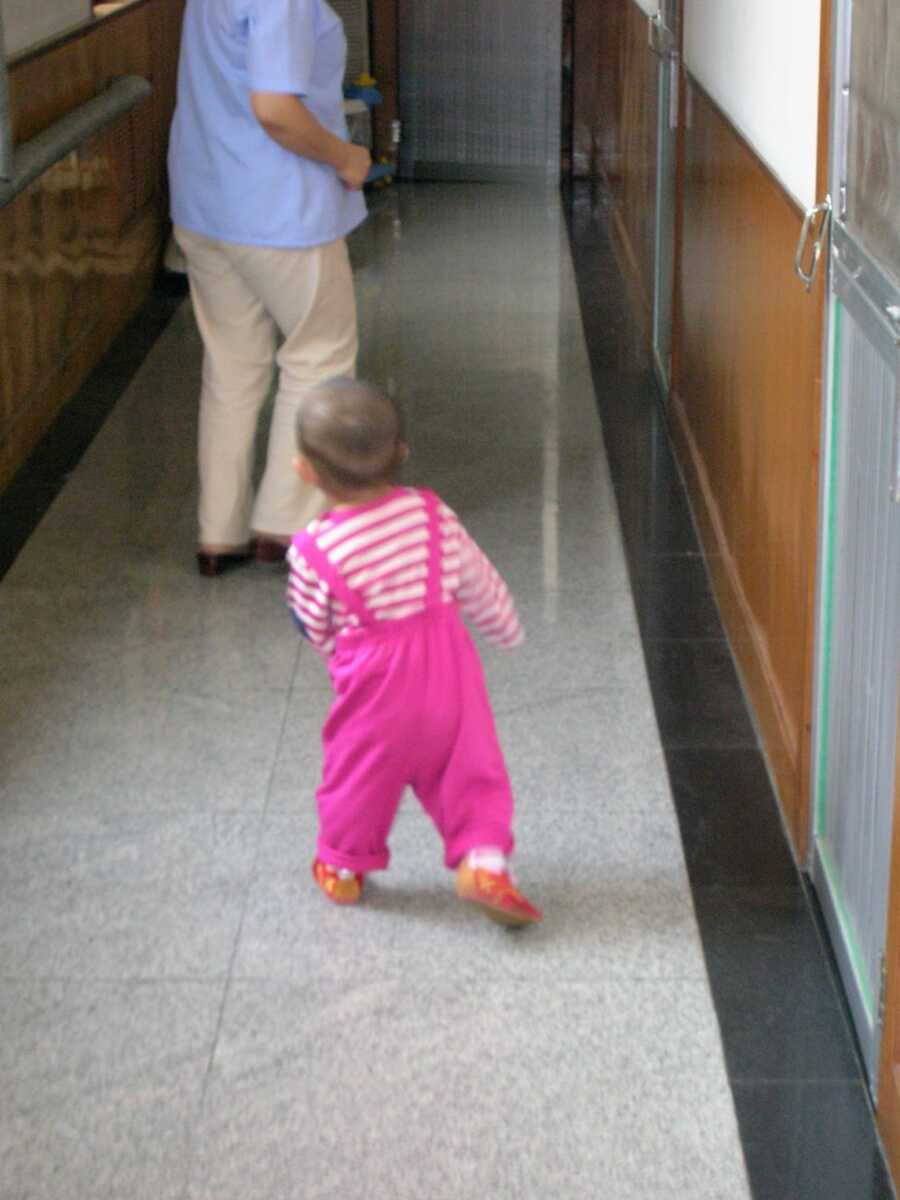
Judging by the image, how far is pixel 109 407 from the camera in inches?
220

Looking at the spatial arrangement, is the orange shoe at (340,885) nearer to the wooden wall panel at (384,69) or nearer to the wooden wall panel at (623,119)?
the wooden wall panel at (623,119)

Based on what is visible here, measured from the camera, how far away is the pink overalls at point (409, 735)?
2.67 meters

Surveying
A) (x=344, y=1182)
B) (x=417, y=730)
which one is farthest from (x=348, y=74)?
(x=344, y=1182)

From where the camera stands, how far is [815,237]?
107 inches

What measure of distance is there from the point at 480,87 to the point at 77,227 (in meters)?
4.66

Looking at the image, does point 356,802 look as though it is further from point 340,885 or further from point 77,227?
point 77,227

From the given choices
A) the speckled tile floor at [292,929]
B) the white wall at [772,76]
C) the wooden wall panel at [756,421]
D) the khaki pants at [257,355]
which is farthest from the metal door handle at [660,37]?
the khaki pants at [257,355]

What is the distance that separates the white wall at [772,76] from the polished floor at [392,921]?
1016mm

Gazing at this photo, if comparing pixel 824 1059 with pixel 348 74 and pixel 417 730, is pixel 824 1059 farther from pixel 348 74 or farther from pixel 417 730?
pixel 348 74

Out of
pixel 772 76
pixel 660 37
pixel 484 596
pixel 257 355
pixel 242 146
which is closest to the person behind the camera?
pixel 484 596

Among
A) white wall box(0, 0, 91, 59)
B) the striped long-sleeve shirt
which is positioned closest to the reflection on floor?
the striped long-sleeve shirt

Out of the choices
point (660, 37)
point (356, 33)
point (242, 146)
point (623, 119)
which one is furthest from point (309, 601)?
point (356, 33)

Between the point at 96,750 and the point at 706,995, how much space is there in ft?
4.35

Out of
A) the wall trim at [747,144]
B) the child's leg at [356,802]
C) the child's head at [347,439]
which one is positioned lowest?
the child's leg at [356,802]
